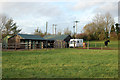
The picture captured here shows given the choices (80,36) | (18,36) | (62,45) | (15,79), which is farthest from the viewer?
(80,36)

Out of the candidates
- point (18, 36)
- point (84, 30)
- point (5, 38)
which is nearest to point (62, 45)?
point (18, 36)

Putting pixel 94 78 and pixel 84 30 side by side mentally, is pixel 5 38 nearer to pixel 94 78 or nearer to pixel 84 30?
pixel 94 78

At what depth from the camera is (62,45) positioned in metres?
33.7

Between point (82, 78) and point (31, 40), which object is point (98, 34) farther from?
point (82, 78)

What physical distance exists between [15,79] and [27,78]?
0.42m

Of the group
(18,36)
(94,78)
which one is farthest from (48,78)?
(18,36)

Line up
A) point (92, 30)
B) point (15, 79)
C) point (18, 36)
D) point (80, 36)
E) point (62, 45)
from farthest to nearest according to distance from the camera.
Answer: point (80, 36)
point (92, 30)
point (62, 45)
point (18, 36)
point (15, 79)

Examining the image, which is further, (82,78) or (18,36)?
(18,36)

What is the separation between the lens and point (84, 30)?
65938 mm

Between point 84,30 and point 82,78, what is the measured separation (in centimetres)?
6191

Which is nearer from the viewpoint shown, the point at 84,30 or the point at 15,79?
the point at 15,79

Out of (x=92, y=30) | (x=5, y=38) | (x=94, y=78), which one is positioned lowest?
(x=94, y=78)

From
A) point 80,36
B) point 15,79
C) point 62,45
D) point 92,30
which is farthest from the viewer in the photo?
point 80,36

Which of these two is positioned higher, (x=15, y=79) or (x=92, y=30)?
(x=92, y=30)
